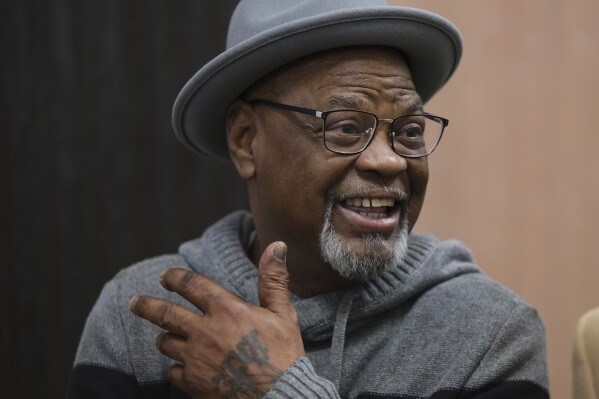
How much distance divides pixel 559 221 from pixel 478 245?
31 centimetres

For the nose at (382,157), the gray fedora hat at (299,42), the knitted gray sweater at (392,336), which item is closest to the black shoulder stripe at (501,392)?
the knitted gray sweater at (392,336)

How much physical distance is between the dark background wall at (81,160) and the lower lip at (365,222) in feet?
2.76

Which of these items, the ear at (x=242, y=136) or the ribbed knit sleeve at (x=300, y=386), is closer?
the ribbed knit sleeve at (x=300, y=386)

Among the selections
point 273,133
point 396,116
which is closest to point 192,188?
point 273,133

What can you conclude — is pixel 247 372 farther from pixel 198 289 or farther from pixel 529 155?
pixel 529 155

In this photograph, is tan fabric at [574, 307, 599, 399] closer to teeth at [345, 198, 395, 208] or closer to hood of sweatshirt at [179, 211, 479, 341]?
hood of sweatshirt at [179, 211, 479, 341]

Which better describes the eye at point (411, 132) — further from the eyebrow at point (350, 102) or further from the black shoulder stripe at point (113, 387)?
the black shoulder stripe at point (113, 387)

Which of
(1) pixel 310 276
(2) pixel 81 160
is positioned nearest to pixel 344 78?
(1) pixel 310 276

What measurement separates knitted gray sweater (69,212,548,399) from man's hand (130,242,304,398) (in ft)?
0.73

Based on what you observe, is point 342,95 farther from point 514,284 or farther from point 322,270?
point 514,284

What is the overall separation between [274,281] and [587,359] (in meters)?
0.65

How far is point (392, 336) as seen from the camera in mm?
1660

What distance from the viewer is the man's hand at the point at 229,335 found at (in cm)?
138

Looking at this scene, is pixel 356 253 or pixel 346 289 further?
pixel 346 289
